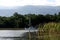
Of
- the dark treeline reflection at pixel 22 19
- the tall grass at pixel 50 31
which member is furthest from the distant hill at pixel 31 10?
the tall grass at pixel 50 31

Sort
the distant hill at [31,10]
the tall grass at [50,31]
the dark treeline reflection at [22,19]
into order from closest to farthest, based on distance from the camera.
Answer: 1. the tall grass at [50,31]
2. the dark treeline reflection at [22,19]
3. the distant hill at [31,10]

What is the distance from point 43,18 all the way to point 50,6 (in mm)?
1583

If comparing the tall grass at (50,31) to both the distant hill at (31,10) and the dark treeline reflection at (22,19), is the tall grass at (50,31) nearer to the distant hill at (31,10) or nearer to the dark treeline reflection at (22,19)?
the dark treeline reflection at (22,19)

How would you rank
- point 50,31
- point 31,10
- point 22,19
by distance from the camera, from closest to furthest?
point 50,31, point 22,19, point 31,10

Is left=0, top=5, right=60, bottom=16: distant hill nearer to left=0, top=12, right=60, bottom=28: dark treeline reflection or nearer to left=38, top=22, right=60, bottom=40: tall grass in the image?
left=0, top=12, right=60, bottom=28: dark treeline reflection

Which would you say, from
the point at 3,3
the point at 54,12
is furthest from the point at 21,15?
the point at 3,3

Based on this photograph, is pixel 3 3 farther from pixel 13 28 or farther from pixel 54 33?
pixel 54 33

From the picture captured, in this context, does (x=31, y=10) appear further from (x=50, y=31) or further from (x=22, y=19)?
(x=50, y=31)

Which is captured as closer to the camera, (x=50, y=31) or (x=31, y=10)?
(x=50, y=31)

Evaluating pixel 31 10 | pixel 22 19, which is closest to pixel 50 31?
pixel 22 19

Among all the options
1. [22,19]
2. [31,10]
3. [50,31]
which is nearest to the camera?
[50,31]

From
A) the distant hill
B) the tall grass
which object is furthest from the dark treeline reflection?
the tall grass

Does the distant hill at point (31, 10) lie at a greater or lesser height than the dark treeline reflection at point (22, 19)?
greater

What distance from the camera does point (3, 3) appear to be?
10.7m
